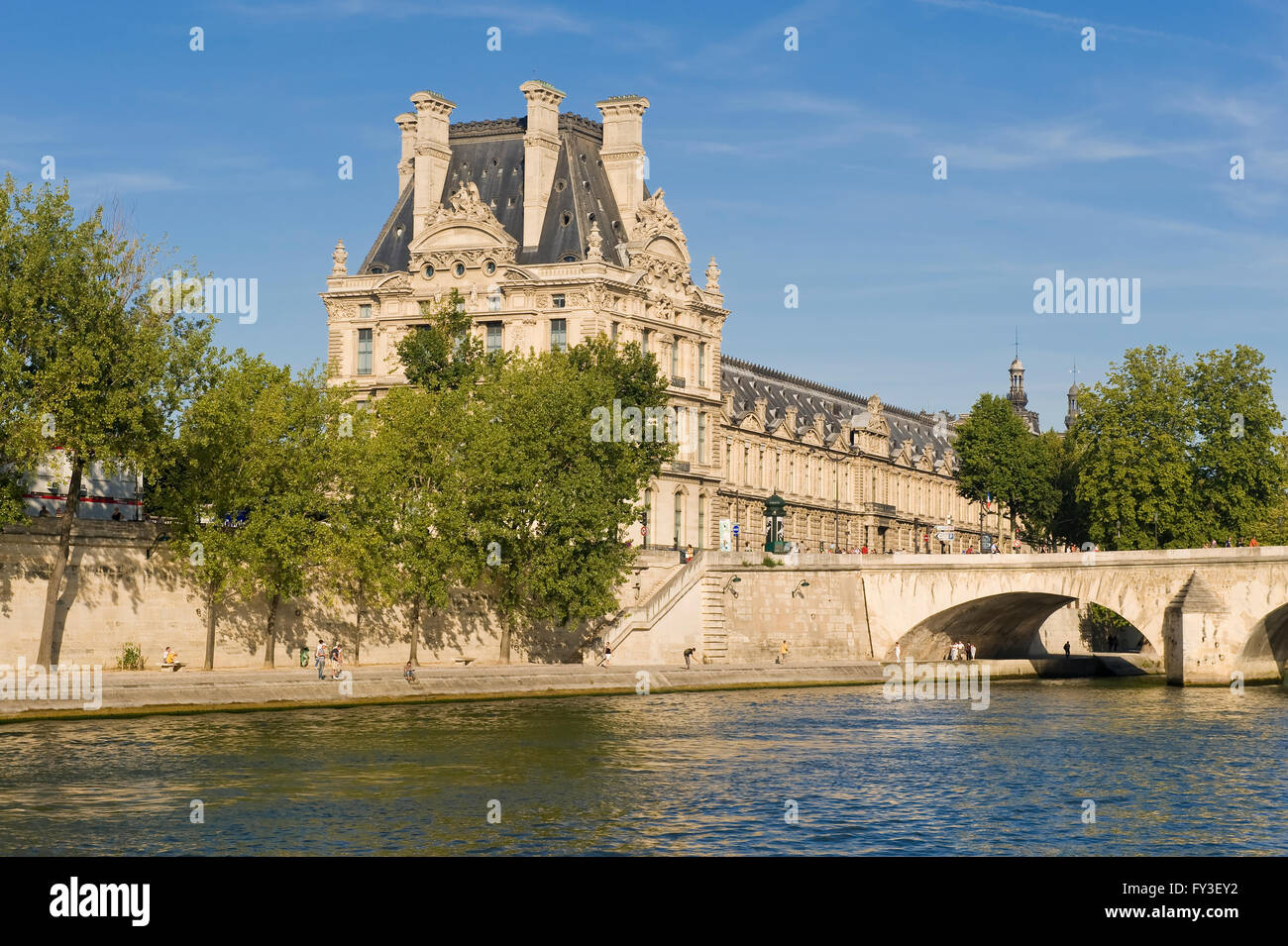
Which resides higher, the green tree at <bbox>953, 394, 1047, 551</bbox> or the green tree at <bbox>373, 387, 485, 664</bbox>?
the green tree at <bbox>953, 394, 1047, 551</bbox>

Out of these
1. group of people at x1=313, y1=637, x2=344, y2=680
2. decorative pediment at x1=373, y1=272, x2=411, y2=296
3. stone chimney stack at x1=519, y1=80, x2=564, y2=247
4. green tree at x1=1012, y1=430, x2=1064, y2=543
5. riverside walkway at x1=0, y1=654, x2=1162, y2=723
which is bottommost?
riverside walkway at x1=0, y1=654, x2=1162, y2=723

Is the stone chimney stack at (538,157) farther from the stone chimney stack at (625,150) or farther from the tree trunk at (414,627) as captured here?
the tree trunk at (414,627)

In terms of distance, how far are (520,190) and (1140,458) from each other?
4034cm

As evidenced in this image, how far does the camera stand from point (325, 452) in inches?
2613

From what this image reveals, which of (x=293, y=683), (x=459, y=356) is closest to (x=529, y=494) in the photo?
(x=459, y=356)

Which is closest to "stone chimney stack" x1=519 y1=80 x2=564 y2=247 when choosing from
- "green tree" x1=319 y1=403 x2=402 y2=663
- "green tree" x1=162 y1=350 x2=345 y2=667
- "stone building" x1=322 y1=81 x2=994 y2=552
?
"stone building" x1=322 y1=81 x2=994 y2=552

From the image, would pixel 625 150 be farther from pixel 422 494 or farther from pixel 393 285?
pixel 422 494

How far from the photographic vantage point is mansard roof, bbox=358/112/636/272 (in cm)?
9488

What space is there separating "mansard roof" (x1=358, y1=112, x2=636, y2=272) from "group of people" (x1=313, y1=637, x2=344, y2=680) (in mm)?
32086

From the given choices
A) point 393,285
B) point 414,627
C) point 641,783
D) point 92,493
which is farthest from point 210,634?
point 393,285

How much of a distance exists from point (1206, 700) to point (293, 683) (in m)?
35.9

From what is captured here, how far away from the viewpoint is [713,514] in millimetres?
104938

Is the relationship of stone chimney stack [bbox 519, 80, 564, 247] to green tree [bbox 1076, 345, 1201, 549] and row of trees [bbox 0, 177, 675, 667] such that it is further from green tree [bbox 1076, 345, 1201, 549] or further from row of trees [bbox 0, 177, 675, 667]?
green tree [bbox 1076, 345, 1201, 549]

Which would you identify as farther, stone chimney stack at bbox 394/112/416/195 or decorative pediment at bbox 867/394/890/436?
decorative pediment at bbox 867/394/890/436
